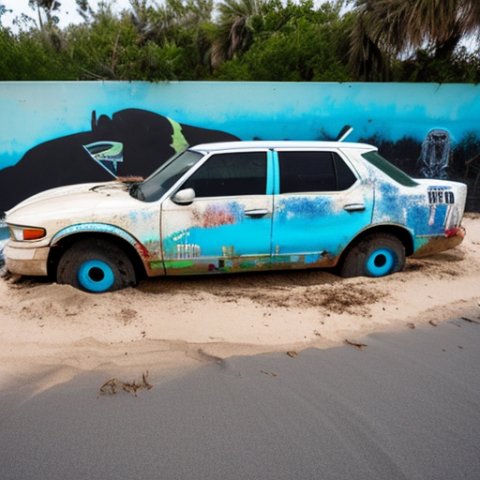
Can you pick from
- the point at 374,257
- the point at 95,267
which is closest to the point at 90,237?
the point at 95,267

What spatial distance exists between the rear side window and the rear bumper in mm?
1158

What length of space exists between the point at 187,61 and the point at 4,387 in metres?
12.7

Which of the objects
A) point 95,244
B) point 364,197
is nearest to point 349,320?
point 364,197

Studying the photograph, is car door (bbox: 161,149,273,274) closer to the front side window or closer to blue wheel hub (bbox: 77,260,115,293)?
the front side window

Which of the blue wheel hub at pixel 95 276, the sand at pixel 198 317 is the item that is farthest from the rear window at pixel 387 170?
the blue wheel hub at pixel 95 276

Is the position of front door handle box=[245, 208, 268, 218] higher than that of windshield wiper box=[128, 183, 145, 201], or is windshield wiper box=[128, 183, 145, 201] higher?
windshield wiper box=[128, 183, 145, 201]

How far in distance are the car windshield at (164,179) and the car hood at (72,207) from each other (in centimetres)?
12

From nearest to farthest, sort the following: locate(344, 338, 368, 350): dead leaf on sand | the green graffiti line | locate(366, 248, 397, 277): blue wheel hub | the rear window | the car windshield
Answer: locate(344, 338, 368, 350): dead leaf on sand
the car windshield
the rear window
locate(366, 248, 397, 277): blue wheel hub
the green graffiti line

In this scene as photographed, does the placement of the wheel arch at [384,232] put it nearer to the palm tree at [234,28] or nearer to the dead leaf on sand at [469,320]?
the dead leaf on sand at [469,320]

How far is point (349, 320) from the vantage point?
12.8 feet

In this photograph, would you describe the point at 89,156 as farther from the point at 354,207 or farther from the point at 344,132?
the point at 354,207

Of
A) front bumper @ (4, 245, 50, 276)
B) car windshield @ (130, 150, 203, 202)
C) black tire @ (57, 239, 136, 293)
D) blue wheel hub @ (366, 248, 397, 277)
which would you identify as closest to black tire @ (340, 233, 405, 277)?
blue wheel hub @ (366, 248, 397, 277)

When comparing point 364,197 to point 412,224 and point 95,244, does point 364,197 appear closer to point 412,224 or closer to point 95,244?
point 412,224

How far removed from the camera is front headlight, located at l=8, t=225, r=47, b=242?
412cm
